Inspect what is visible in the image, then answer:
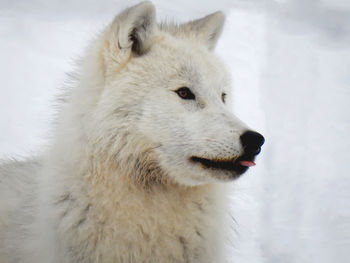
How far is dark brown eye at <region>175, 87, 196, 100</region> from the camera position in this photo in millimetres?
3367

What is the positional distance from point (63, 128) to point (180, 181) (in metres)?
0.97

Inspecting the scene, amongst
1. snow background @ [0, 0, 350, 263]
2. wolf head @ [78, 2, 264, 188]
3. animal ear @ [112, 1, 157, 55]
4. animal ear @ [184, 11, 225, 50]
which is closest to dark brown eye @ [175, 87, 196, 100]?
wolf head @ [78, 2, 264, 188]

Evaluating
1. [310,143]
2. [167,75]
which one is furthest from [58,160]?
[310,143]

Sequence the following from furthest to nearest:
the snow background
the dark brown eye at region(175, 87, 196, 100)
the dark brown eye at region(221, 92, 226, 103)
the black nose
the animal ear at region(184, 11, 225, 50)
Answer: the snow background → the animal ear at region(184, 11, 225, 50) → the dark brown eye at region(221, 92, 226, 103) → the dark brown eye at region(175, 87, 196, 100) → the black nose

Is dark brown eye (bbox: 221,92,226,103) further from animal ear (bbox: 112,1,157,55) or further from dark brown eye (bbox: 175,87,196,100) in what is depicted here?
animal ear (bbox: 112,1,157,55)

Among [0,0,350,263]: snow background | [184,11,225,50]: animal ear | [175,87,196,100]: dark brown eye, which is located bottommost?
[0,0,350,263]: snow background

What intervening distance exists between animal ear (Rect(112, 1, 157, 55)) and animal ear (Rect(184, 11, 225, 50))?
578 millimetres

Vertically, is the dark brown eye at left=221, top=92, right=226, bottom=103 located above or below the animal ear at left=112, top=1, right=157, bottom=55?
below

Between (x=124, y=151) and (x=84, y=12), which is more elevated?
(x=84, y=12)

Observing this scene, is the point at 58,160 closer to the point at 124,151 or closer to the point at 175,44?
the point at 124,151

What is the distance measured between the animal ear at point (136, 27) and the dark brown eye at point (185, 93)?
45 centimetres

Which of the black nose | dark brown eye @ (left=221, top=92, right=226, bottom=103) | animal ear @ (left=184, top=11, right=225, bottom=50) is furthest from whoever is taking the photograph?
animal ear @ (left=184, top=11, right=225, bottom=50)

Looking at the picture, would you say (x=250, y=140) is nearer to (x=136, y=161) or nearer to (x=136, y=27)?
(x=136, y=161)

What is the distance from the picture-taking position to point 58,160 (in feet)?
11.0
